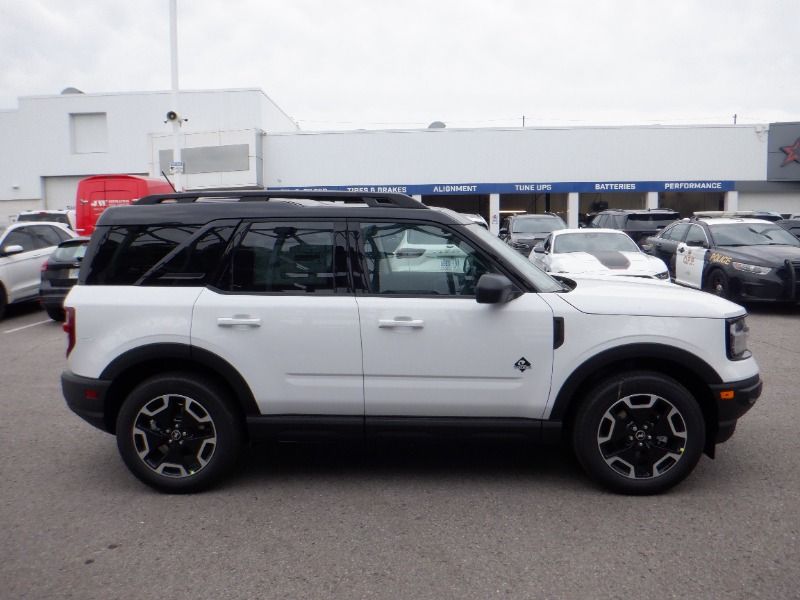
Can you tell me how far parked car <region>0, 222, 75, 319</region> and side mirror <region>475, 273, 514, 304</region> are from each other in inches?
450

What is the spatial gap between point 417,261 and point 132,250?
5.91ft

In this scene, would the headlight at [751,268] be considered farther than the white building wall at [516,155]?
No

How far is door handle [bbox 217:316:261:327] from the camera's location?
14.4ft

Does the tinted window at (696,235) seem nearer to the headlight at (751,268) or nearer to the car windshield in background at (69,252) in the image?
the headlight at (751,268)

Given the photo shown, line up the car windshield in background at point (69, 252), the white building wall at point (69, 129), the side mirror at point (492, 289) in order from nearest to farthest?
the side mirror at point (492, 289) < the car windshield in background at point (69, 252) < the white building wall at point (69, 129)

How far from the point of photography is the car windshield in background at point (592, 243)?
12805 mm

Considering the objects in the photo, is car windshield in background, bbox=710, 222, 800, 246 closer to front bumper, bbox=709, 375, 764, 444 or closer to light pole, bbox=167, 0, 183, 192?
front bumper, bbox=709, 375, 764, 444

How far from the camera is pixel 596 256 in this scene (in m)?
12.0

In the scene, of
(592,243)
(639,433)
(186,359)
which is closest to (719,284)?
(592,243)

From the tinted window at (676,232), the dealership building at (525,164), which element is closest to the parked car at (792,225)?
the tinted window at (676,232)

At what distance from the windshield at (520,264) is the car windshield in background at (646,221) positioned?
14891 millimetres

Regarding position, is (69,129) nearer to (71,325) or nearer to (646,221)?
(646,221)

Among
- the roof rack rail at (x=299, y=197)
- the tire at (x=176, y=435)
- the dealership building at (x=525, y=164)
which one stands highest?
the dealership building at (x=525, y=164)

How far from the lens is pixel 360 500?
173 inches
